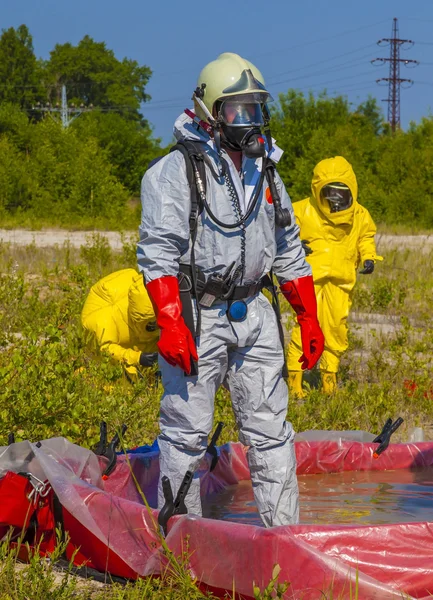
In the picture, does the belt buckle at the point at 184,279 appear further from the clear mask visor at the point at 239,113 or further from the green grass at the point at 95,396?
the green grass at the point at 95,396

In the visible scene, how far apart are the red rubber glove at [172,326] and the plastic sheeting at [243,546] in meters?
0.54

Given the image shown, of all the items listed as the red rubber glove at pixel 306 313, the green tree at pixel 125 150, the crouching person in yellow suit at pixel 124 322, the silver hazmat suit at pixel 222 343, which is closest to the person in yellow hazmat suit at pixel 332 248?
the crouching person in yellow suit at pixel 124 322

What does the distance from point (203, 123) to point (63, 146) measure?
24.8 m

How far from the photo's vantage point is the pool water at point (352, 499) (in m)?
4.62

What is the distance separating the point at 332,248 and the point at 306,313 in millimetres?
3094

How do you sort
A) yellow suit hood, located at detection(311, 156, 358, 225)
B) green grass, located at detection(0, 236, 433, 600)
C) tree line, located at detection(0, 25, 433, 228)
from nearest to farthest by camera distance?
1. green grass, located at detection(0, 236, 433, 600)
2. yellow suit hood, located at detection(311, 156, 358, 225)
3. tree line, located at detection(0, 25, 433, 228)

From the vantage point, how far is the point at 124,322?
6492 mm

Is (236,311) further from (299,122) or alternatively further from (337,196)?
(299,122)

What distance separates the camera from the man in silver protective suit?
12.1 feet

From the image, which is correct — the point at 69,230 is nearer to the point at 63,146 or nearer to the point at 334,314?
the point at 63,146


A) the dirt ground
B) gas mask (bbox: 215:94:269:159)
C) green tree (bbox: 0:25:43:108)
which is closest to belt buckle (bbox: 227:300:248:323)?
gas mask (bbox: 215:94:269:159)

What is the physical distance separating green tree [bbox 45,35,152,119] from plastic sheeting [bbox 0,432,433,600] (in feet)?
214

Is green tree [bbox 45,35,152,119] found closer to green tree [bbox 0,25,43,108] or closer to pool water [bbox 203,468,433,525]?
green tree [bbox 0,25,43,108]

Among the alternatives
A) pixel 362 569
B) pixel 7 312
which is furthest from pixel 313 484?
pixel 7 312
